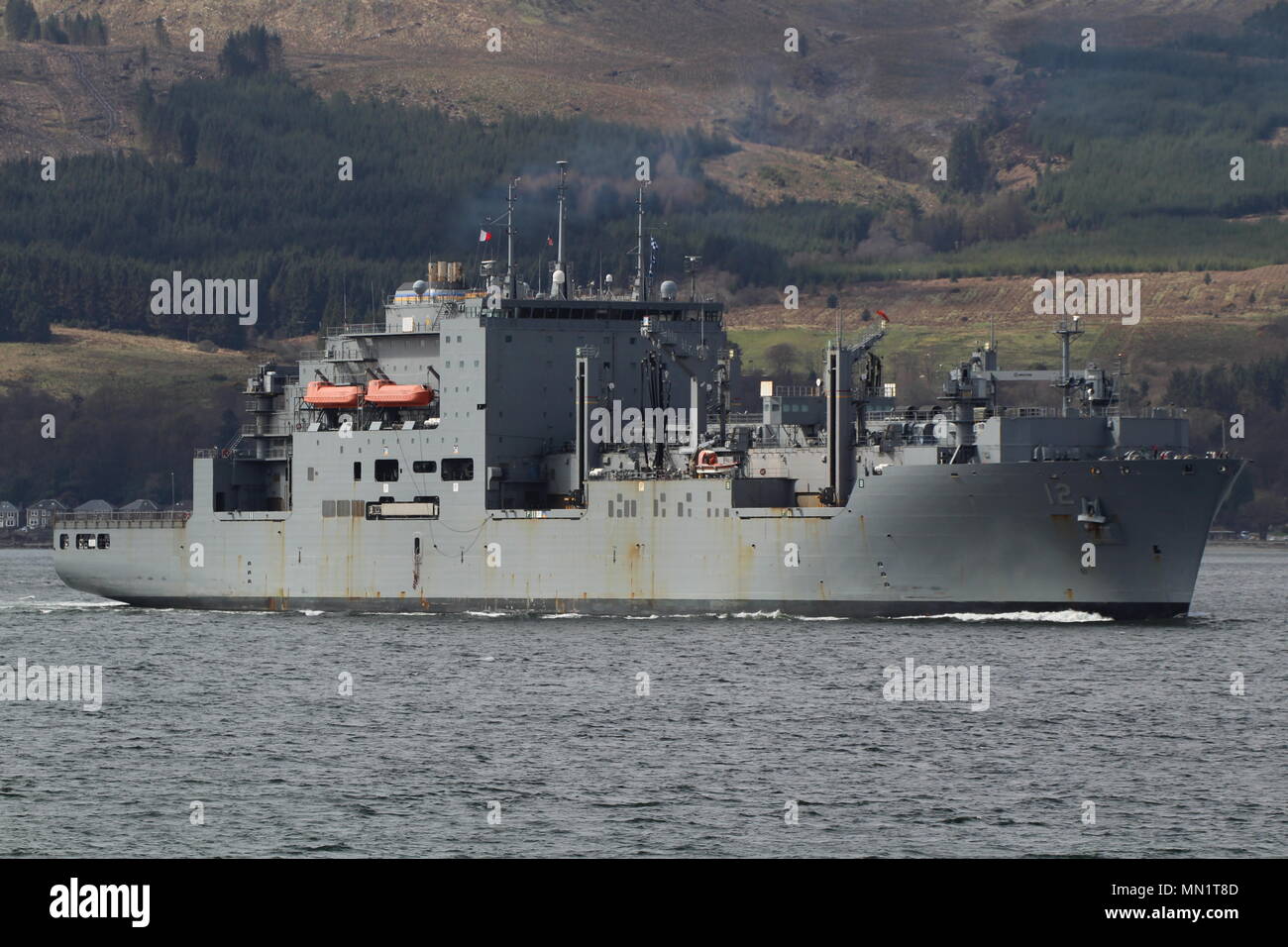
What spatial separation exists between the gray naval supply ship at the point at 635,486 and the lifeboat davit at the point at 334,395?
96 millimetres

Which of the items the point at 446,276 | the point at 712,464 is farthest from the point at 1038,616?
the point at 446,276

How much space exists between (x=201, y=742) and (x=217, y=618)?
28035mm

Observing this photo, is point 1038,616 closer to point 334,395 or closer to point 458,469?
point 458,469

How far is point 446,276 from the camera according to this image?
63.2 metres

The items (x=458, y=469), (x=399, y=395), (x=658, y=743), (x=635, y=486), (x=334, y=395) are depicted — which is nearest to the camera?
(x=658, y=743)

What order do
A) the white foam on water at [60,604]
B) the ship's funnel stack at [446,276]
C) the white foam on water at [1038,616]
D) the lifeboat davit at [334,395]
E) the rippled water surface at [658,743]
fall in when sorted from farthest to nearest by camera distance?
1. the white foam on water at [60,604]
2. the ship's funnel stack at [446,276]
3. the lifeboat davit at [334,395]
4. the white foam on water at [1038,616]
5. the rippled water surface at [658,743]

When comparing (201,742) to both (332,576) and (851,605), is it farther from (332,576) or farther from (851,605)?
(332,576)

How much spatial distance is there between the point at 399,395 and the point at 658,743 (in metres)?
28.1

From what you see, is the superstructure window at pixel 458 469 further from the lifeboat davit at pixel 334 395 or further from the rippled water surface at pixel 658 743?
the rippled water surface at pixel 658 743

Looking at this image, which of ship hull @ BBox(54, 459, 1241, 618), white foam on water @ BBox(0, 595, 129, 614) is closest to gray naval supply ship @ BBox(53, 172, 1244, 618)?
ship hull @ BBox(54, 459, 1241, 618)

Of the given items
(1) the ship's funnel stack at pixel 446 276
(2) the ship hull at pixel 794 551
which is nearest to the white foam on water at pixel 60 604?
(2) the ship hull at pixel 794 551

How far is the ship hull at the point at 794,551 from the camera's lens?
164 ft

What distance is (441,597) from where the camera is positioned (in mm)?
58906
